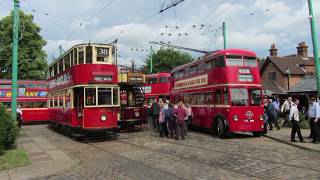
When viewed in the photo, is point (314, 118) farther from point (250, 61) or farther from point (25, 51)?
point (25, 51)

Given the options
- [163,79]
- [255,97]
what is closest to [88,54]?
[255,97]

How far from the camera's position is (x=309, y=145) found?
14.4 m

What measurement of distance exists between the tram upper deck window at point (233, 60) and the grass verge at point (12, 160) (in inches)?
403

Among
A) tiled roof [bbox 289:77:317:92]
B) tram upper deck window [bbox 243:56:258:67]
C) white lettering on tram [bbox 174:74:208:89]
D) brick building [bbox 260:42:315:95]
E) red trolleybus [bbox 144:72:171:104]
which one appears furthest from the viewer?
brick building [bbox 260:42:315:95]

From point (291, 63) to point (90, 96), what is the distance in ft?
121

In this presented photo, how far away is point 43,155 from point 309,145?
32.5 feet

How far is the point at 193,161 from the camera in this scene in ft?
38.3

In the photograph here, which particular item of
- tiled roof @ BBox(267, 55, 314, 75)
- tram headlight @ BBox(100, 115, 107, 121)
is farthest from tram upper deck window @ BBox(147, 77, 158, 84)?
tiled roof @ BBox(267, 55, 314, 75)

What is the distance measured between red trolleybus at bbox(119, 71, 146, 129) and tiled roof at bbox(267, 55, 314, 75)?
2664 cm

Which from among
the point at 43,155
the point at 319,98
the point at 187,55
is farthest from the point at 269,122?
the point at 187,55

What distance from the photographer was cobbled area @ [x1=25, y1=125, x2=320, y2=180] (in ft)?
31.8

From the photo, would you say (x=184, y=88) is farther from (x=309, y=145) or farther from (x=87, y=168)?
(x=87, y=168)

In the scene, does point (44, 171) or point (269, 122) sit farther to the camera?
point (269, 122)

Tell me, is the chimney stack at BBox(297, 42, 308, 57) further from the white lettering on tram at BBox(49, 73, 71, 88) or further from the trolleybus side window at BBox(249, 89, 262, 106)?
the white lettering on tram at BBox(49, 73, 71, 88)
